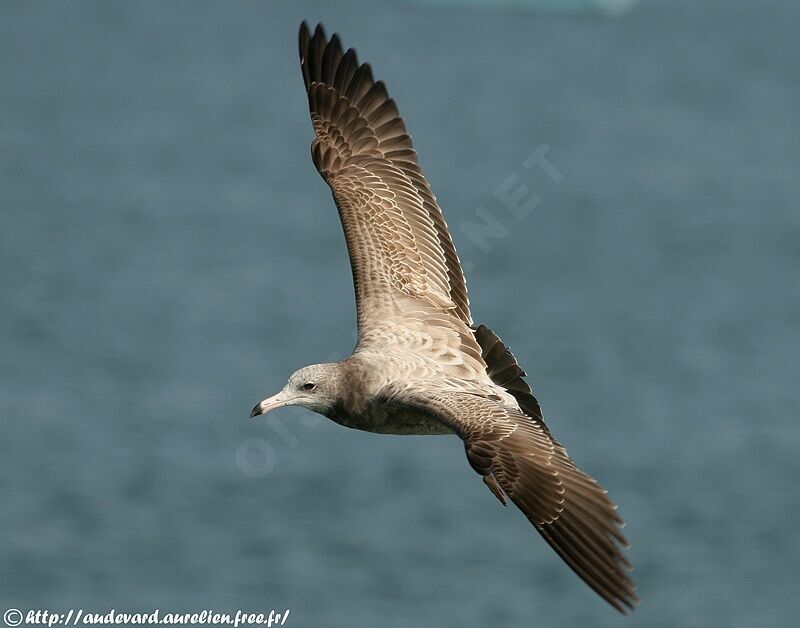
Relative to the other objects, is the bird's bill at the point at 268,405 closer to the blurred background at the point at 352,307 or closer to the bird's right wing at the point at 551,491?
the bird's right wing at the point at 551,491

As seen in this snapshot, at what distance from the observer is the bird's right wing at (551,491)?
30.3 ft

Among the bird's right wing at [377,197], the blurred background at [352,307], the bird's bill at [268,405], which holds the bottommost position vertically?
the bird's bill at [268,405]

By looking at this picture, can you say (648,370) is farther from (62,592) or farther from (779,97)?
(779,97)

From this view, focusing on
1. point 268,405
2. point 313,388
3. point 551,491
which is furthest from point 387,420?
point 551,491

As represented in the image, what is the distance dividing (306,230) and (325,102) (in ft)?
63.5

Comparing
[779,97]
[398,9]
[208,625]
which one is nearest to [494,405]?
[208,625]

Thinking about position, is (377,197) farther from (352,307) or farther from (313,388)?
(352,307)

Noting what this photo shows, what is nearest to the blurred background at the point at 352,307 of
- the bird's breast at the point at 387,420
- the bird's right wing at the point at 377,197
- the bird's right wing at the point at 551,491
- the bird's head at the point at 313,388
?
the bird's right wing at the point at 377,197

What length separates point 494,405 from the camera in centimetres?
1021

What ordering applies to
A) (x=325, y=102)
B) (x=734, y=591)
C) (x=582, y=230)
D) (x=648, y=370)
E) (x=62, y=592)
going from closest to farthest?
(x=325, y=102), (x=62, y=592), (x=734, y=591), (x=648, y=370), (x=582, y=230)

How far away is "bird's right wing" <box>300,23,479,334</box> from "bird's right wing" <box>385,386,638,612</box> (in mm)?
1704

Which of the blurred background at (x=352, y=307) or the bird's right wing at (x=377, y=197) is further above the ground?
the blurred background at (x=352, y=307)

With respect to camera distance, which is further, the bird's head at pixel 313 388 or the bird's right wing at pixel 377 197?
the bird's right wing at pixel 377 197

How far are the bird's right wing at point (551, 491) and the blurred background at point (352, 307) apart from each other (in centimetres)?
1194
